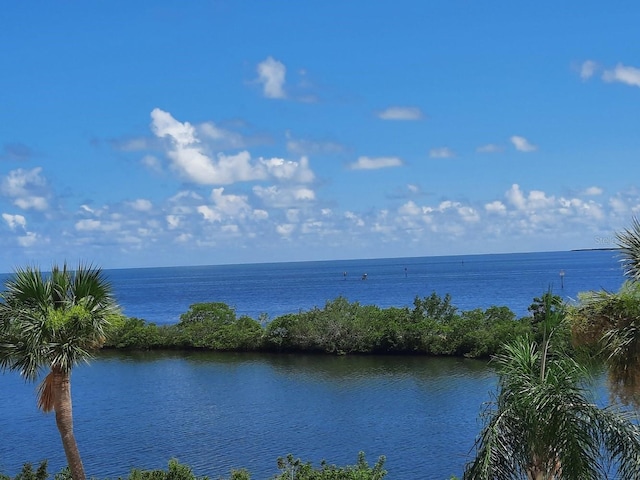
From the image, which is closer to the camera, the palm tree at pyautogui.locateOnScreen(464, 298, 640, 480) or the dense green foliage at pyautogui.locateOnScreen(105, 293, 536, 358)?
the palm tree at pyautogui.locateOnScreen(464, 298, 640, 480)

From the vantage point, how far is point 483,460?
851 cm

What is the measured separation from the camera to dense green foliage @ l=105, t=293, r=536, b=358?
50.2m

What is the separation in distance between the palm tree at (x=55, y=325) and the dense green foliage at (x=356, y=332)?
3810cm

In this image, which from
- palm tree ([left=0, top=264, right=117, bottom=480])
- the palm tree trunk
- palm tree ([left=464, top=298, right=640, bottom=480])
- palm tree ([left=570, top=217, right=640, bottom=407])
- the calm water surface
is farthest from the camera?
the calm water surface

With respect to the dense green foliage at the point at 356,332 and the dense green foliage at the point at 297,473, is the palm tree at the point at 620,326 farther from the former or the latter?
the dense green foliage at the point at 356,332

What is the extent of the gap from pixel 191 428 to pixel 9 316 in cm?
2113

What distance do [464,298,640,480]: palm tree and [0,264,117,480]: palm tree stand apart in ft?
26.3

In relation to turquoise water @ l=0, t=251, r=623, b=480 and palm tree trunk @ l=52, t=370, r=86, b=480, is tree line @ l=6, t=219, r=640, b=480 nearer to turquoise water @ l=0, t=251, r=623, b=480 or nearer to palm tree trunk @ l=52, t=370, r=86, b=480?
palm tree trunk @ l=52, t=370, r=86, b=480

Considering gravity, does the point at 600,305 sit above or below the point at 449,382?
above

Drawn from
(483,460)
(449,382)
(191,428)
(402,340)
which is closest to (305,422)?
(191,428)

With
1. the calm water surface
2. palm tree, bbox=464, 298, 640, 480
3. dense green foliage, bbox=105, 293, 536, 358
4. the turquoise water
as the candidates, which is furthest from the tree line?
dense green foliage, bbox=105, 293, 536, 358

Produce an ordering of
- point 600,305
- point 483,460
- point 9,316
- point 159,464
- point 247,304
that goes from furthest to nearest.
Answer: point 247,304
point 159,464
point 9,316
point 600,305
point 483,460

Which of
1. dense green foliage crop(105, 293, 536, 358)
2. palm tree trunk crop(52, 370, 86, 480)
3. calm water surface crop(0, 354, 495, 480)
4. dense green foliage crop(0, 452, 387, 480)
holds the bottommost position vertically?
calm water surface crop(0, 354, 495, 480)

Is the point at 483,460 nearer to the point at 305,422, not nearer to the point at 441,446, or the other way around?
the point at 441,446
